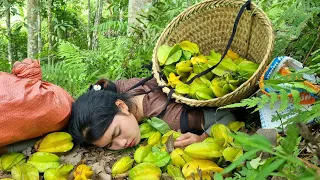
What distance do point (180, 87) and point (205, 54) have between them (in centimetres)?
74

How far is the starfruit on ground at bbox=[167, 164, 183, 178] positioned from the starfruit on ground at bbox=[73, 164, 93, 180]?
0.52 metres

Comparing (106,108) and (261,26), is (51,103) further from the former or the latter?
(261,26)

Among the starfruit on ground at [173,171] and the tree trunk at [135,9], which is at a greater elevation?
the tree trunk at [135,9]

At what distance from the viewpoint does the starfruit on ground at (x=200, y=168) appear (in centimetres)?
206

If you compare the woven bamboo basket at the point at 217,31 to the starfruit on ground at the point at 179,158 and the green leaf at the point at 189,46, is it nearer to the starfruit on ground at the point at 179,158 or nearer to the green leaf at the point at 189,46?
the green leaf at the point at 189,46

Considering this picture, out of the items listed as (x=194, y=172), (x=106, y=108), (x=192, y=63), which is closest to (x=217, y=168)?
(x=194, y=172)

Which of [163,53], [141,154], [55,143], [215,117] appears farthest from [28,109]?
[215,117]

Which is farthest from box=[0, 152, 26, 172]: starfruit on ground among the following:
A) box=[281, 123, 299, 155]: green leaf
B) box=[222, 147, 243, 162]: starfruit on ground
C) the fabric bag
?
box=[281, 123, 299, 155]: green leaf

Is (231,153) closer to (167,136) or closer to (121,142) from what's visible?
(167,136)

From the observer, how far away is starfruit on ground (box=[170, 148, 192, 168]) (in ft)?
7.47

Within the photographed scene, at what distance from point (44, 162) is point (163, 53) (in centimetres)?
130

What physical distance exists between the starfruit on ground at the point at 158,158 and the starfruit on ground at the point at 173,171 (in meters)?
0.09

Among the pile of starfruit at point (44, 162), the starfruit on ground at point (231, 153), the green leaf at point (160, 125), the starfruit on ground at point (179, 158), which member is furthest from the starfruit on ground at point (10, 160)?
the starfruit on ground at point (231, 153)

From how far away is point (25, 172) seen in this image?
2.43m
